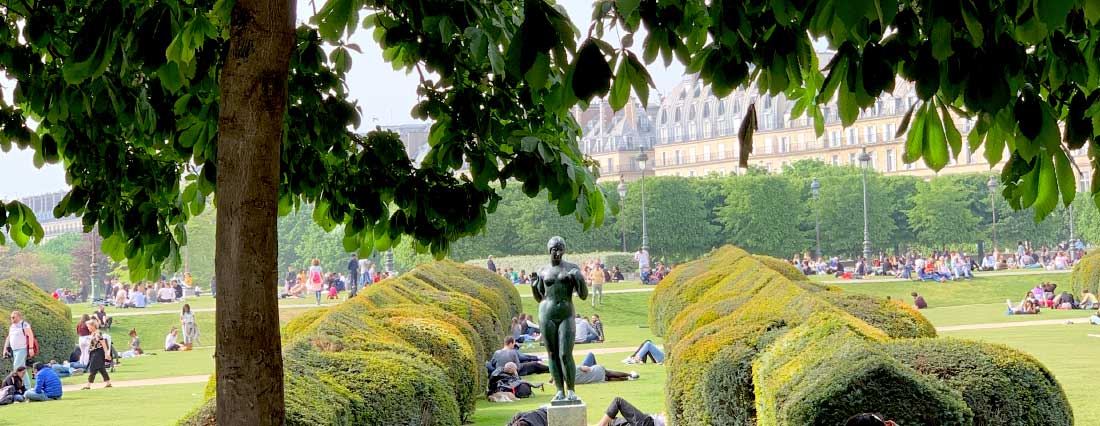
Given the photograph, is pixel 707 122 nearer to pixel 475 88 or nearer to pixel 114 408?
pixel 114 408

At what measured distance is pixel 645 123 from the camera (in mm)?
134875

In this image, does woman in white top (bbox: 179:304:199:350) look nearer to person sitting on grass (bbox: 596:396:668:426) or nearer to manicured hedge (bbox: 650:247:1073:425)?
manicured hedge (bbox: 650:247:1073:425)

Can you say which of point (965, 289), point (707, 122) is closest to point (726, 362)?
point (965, 289)

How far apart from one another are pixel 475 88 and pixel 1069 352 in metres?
18.2

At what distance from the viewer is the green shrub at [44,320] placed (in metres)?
25.9

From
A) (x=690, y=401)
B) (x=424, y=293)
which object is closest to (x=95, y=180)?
(x=690, y=401)

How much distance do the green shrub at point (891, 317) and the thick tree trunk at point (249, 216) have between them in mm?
9468

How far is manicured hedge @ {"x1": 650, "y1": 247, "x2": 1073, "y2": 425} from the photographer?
24.1 feet

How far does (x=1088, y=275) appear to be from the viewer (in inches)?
1375

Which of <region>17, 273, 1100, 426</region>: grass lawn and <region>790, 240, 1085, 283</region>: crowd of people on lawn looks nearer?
<region>17, 273, 1100, 426</region>: grass lawn

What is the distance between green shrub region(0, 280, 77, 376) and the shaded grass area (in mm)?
19164

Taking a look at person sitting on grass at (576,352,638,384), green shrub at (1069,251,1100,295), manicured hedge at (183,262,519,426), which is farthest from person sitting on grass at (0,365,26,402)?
green shrub at (1069,251,1100,295)

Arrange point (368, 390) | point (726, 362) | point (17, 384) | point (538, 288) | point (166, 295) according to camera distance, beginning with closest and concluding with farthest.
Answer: point (368, 390), point (726, 362), point (538, 288), point (17, 384), point (166, 295)

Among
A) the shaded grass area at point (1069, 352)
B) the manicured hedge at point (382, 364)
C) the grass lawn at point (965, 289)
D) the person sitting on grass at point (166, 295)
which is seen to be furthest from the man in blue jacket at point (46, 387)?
the grass lawn at point (965, 289)
